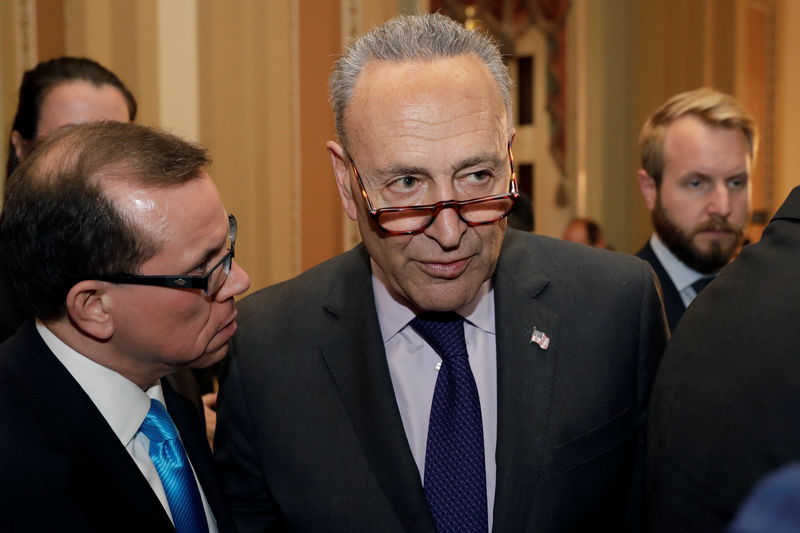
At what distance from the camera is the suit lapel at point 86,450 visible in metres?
1.40

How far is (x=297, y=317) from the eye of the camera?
1.88m

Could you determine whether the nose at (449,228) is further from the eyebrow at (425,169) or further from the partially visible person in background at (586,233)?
the partially visible person in background at (586,233)

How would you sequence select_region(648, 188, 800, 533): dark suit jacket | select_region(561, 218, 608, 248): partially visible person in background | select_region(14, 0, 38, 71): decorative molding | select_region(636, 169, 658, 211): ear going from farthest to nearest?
1. select_region(561, 218, 608, 248): partially visible person in background
2. select_region(14, 0, 38, 71): decorative molding
3. select_region(636, 169, 658, 211): ear
4. select_region(648, 188, 800, 533): dark suit jacket

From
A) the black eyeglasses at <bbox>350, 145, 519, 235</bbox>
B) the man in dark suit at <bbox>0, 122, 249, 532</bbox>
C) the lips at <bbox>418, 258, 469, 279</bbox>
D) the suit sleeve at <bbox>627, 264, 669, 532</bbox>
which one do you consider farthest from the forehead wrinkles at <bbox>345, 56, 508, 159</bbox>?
the suit sleeve at <bbox>627, 264, 669, 532</bbox>

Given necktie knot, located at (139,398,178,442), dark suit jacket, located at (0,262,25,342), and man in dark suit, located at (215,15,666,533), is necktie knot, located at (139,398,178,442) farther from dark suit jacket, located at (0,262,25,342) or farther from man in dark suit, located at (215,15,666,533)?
dark suit jacket, located at (0,262,25,342)

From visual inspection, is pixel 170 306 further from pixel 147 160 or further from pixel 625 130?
pixel 625 130

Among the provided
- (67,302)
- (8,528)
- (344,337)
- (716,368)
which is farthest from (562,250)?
(8,528)

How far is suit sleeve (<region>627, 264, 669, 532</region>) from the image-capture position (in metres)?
1.79

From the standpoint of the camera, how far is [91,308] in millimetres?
1524

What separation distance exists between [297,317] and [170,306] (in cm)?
37

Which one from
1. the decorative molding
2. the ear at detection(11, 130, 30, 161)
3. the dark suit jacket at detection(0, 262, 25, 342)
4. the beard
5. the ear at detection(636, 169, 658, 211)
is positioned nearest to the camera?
the dark suit jacket at detection(0, 262, 25, 342)

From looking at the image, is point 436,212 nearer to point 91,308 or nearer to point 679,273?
point 91,308

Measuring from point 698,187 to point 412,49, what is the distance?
1963mm

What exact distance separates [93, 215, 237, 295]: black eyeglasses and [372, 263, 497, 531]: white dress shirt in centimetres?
39
